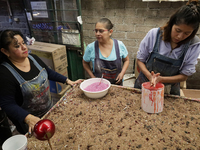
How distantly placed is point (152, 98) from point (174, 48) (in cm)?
60

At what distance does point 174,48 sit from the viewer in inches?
56.4

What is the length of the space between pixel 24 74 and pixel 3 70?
0.18 metres

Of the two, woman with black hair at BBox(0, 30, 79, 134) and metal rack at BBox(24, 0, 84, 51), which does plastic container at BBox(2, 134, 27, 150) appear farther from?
metal rack at BBox(24, 0, 84, 51)

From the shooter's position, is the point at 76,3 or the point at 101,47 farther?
the point at 76,3

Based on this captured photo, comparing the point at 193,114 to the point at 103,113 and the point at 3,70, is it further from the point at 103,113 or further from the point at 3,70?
the point at 3,70

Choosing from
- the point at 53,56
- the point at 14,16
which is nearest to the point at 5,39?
the point at 53,56

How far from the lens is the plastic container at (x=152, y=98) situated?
3.96 ft

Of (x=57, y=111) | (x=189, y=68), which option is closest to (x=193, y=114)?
(x=189, y=68)

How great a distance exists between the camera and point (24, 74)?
4.67 ft

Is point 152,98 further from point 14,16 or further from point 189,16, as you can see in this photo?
point 14,16

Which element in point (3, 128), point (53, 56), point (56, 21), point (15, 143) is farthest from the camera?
point (56, 21)

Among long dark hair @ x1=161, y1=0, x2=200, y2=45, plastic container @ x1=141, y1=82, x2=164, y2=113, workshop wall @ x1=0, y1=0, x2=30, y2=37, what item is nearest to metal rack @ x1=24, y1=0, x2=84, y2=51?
workshop wall @ x1=0, y1=0, x2=30, y2=37

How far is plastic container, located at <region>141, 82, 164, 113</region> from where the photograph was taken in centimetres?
121

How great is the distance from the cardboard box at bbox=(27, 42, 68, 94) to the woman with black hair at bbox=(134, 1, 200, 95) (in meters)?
1.77
